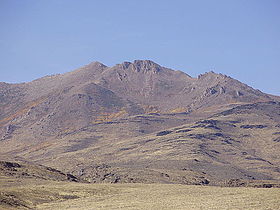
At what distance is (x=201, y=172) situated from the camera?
17038 centimetres

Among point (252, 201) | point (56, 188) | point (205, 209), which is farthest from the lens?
point (56, 188)

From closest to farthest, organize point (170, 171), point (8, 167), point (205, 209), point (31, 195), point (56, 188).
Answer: point (205, 209) → point (31, 195) → point (56, 188) → point (8, 167) → point (170, 171)

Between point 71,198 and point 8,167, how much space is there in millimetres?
38000

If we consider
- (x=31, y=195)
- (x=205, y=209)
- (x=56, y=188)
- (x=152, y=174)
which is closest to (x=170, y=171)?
(x=152, y=174)

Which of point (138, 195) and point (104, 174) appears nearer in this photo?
point (138, 195)

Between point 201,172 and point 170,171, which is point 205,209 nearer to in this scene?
point 170,171

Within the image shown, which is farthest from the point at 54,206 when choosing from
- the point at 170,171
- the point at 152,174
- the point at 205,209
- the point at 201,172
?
the point at 201,172

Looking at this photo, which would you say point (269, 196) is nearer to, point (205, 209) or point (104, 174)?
point (205, 209)

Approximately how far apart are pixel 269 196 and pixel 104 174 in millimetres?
76899

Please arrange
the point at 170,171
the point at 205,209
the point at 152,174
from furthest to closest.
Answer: the point at 170,171 → the point at 152,174 → the point at 205,209

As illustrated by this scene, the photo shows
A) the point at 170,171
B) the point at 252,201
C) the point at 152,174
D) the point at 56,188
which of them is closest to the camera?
the point at 252,201

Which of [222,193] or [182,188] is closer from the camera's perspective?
[222,193]

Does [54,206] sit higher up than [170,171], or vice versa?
[170,171]

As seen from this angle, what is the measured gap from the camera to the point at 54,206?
264 ft
